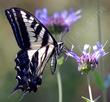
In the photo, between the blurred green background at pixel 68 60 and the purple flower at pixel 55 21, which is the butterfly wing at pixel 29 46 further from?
the blurred green background at pixel 68 60

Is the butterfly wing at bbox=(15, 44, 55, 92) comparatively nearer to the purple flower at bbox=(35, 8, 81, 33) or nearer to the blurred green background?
the purple flower at bbox=(35, 8, 81, 33)

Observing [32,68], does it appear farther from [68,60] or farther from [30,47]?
[68,60]

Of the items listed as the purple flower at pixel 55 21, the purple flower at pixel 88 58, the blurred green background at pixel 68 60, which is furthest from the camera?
the blurred green background at pixel 68 60

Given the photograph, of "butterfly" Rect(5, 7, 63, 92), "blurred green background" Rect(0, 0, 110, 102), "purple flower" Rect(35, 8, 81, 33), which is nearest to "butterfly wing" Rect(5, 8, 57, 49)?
"butterfly" Rect(5, 7, 63, 92)

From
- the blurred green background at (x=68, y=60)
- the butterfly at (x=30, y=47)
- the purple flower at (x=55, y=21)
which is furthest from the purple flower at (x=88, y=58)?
the blurred green background at (x=68, y=60)

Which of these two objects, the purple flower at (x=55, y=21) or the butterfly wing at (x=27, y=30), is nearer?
the butterfly wing at (x=27, y=30)

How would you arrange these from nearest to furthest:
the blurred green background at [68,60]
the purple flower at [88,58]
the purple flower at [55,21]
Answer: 1. the purple flower at [88,58]
2. the purple flower at [55,21]
3. the blurred green background at [68,60]

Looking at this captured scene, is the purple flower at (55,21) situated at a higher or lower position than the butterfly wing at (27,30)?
lower

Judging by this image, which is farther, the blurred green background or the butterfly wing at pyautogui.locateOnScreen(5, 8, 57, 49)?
the blurred green background

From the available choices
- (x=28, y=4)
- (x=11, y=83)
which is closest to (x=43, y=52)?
(x=11, y=83)
